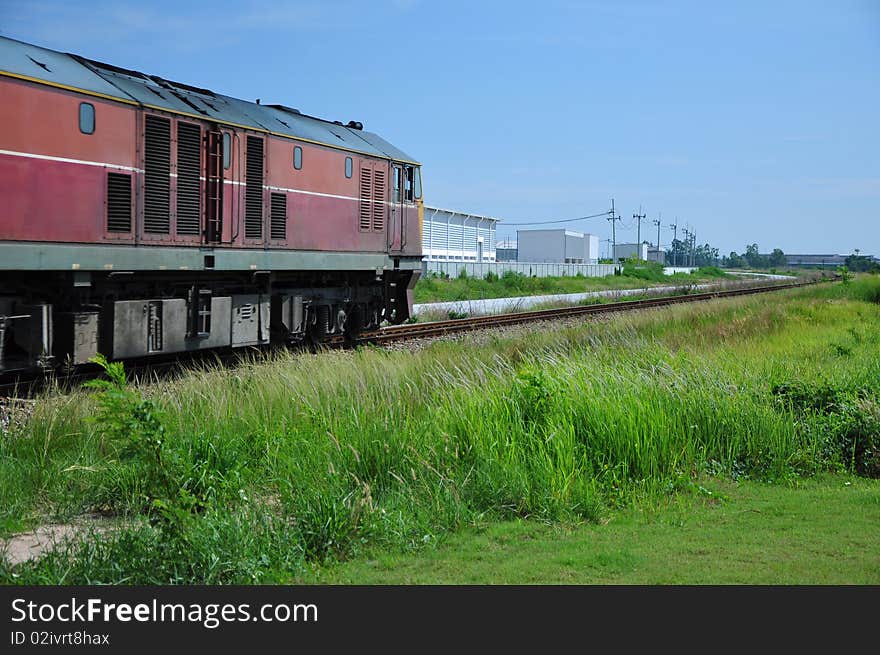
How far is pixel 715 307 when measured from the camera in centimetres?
3025

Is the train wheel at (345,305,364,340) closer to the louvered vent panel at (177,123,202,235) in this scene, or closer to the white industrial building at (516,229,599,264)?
the louvered vent panel at (177,123,202,235)

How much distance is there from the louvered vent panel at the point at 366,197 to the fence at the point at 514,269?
17.2m

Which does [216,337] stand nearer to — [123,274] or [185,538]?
[123,274]

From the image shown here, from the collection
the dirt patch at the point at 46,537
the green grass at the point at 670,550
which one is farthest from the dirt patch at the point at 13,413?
the green grass at the point at 670,550

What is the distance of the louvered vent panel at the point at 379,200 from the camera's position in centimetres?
1877

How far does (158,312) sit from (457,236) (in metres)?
58.8

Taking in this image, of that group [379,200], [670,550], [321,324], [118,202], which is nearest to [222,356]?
[321,324]

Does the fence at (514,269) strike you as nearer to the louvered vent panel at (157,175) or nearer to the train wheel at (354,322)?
the train wheel at (354,322)

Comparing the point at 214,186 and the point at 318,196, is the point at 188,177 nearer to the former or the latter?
the point at 214,186

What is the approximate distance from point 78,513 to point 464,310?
80.7 feet

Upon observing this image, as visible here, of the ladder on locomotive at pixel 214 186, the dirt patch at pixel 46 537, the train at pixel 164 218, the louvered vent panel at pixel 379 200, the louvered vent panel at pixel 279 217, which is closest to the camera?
the dirt patch at pixel 46 537

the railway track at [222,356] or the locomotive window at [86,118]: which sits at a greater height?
the locomotive window at [86,118]

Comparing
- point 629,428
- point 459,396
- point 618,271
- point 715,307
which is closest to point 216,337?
point 459,396

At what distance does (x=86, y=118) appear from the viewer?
11.5m
